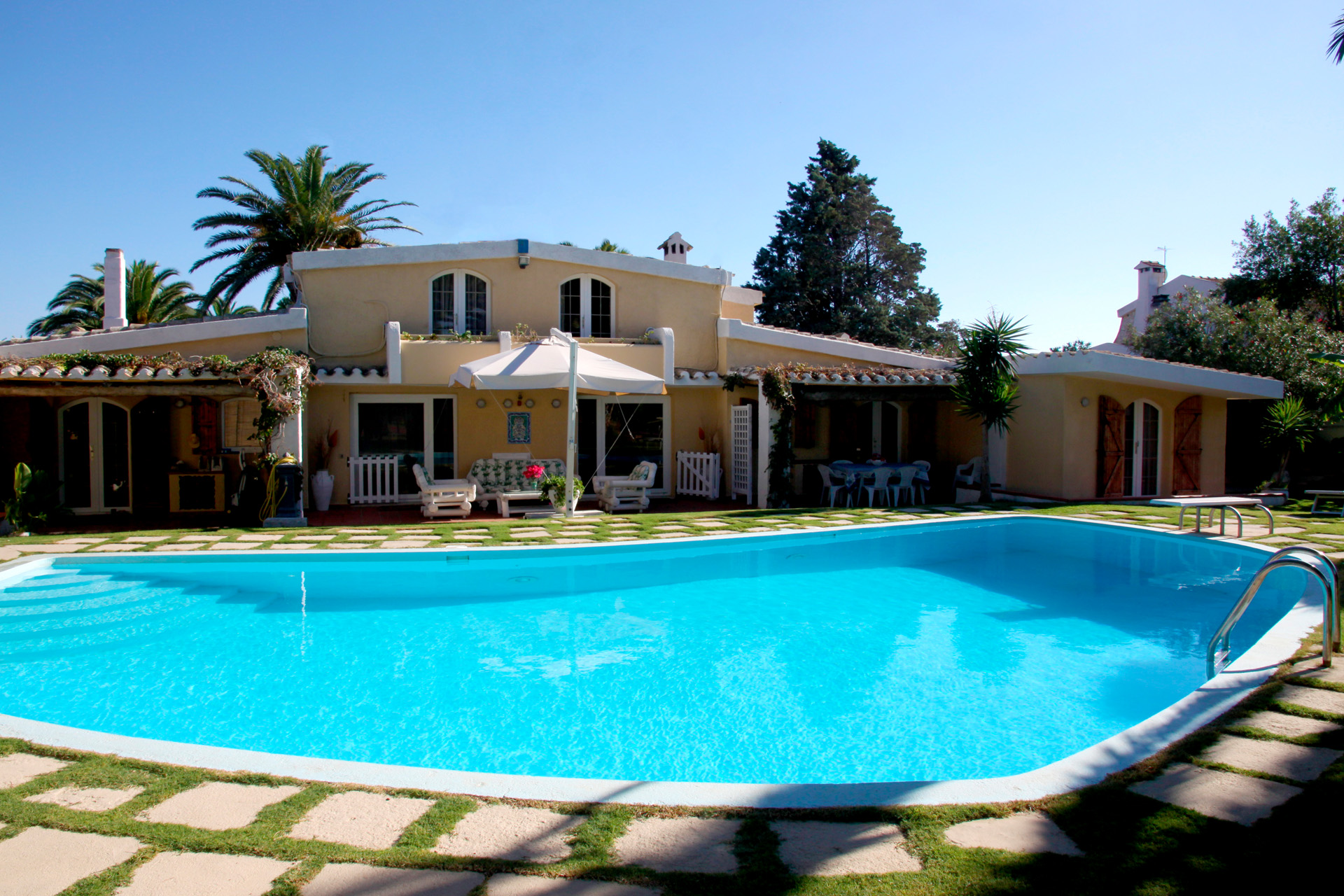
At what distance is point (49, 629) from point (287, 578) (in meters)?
2.39

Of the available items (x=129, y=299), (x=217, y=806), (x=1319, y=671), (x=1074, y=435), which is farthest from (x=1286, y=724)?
(x=129, y=299)

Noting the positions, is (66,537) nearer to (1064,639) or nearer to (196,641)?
(196,641)

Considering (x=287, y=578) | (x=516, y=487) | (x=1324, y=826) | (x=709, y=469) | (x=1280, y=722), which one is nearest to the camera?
(x=1324, y=826)

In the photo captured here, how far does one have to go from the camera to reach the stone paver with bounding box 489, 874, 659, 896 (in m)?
2.57

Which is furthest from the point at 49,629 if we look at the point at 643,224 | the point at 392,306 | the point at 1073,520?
the point at 643,224

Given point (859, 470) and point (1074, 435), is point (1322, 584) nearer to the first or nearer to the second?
point (859, 470)

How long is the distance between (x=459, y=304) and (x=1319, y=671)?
14744 millimetres

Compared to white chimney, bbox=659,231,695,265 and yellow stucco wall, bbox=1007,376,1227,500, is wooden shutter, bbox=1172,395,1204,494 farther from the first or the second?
white chimney, bbox=659,231,695,265

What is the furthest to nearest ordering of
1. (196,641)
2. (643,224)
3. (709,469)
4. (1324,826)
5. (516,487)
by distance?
(643,224) < (709,469) < (516,487) < (196,641) < (1324,826)

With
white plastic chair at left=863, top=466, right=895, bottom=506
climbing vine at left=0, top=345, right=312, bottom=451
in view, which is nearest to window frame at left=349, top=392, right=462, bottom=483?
climbing vine at left=0, top=345, right=312, bottom=451

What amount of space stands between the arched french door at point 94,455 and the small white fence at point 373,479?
4.03m

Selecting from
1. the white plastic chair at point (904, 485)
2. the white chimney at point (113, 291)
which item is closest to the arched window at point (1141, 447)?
the white plastic chair at point (904, 485)

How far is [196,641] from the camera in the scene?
24.0ft

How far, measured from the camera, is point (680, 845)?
2.93 m
